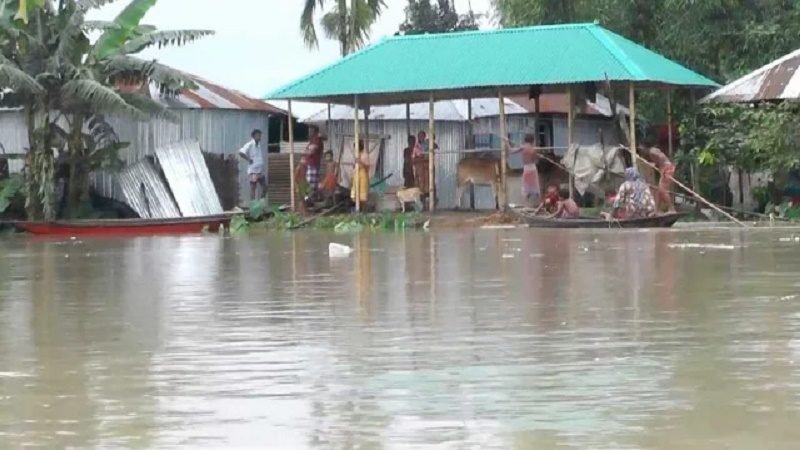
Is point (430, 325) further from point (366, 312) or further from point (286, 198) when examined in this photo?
point (286, 198)

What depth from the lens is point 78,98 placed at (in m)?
26.5

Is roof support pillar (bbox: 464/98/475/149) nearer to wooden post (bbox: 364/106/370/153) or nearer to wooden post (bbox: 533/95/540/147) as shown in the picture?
wooden post (bbox: 533/95/540/147)

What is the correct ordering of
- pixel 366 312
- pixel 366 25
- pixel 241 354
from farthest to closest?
pixel 366 25, pixel 366 312, pixel 241 354

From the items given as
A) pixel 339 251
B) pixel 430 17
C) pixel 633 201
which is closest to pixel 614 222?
pixel 633 201

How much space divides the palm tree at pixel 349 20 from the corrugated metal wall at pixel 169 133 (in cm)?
309

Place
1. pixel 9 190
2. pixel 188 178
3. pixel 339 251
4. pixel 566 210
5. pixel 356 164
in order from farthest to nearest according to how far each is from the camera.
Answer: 1. pixel 188 178
2. pixel 9 190
3. pixel 356 164
4. pixel 566 210
5. pixel 339 251

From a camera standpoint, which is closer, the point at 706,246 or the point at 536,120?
the point at 706,246

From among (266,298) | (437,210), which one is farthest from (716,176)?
(266,298)

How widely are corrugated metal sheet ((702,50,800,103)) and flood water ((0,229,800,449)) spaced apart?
373 inches

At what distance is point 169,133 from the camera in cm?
3025

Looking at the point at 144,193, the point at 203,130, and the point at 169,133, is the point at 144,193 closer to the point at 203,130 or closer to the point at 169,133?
the point at 169,133

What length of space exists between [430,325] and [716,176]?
18837 millimetres

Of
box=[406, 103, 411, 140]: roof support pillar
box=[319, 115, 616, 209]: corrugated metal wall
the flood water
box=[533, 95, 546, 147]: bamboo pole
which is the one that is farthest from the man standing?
the flood water

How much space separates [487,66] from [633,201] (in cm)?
477
